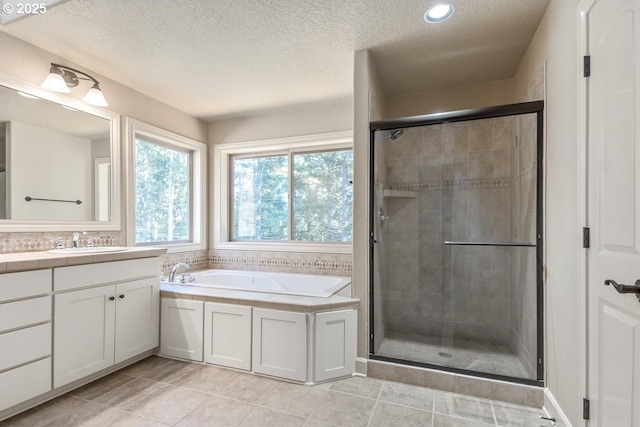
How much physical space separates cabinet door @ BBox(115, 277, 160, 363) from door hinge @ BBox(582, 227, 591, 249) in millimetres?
2804

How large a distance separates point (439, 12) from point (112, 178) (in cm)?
285

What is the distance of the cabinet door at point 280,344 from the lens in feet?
6.72

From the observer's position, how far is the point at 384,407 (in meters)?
1.80

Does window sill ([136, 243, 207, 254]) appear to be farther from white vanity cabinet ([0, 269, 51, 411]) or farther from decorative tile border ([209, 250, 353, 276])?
white vanity cabinet ([0, 269, 51, 411])

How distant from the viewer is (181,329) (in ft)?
7.95

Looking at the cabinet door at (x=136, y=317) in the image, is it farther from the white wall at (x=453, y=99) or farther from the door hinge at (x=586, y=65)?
the door hinge at (x=586, y=65)

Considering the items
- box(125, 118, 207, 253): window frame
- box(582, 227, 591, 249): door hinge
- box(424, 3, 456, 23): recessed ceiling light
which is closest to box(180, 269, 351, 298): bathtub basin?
box(125, 118, 207, 253): window frame

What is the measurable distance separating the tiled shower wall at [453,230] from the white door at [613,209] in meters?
0.90

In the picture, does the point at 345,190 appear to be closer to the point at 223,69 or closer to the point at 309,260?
the point at 309,260

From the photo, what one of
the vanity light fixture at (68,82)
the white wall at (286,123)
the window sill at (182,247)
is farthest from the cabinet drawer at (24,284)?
the white wall at (286,123)

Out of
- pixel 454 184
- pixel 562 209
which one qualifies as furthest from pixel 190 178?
pixel 562 209

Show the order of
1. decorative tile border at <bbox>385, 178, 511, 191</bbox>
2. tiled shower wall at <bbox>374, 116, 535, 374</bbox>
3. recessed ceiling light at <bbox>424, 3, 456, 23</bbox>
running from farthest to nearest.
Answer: decorative tile border at <bbox>385, 178, 511, 191</bbox> → tiled shower wall at <bbox>374, 116, 535, 374</bbox> → recessed ceiling light at <bbox>424, 3, 456, 23</bbox>

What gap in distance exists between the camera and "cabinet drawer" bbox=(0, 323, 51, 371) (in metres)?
1.59

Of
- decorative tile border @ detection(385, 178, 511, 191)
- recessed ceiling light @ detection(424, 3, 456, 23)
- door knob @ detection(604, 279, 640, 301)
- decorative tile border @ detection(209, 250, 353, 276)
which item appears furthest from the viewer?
decorative tile border @ detection(209, 250, 353, 276)
